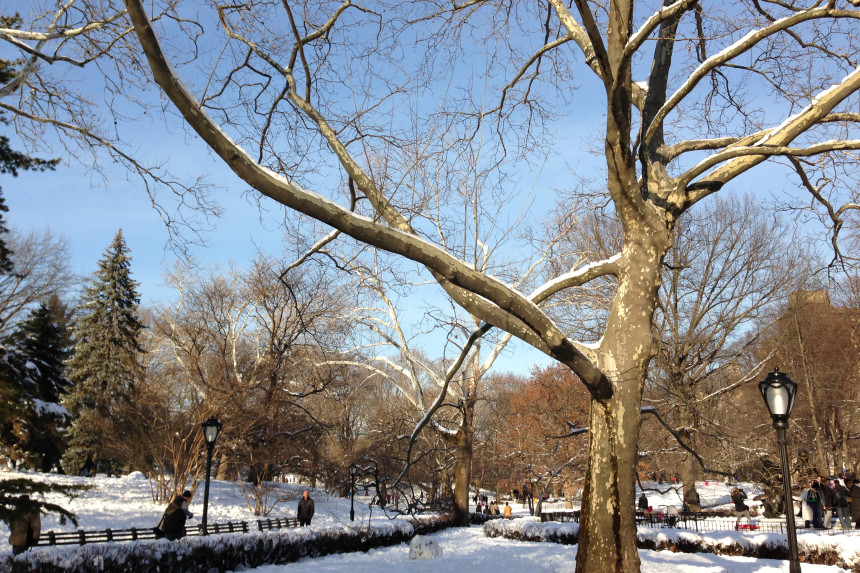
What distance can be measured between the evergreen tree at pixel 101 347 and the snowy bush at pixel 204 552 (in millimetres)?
17277

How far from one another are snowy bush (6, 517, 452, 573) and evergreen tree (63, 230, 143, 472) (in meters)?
17.3

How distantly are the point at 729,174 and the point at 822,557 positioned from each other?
28.0 feet

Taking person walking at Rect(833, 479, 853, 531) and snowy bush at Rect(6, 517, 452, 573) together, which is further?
person walking at Rect(833, 479, 853, 531)

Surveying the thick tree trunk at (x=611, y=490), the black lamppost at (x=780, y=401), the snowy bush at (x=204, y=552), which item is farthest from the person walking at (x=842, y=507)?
the thick tree trunk at (x=611, y=490)

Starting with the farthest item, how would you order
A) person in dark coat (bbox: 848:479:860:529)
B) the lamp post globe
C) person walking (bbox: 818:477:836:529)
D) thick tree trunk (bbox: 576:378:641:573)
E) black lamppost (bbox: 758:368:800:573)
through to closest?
person walking (bbox: 818:477:836:529) → person in dark coat (bbox: 848:479:860:529) → the lamp post globe → black lamppost (bbox: 758:368:800:573) → thick tree trunk (bbox: 576:378:641:573)

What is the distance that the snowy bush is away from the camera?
8078mm

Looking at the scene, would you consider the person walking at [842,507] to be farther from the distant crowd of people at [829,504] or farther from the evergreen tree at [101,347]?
the evergreen tree at [101,347]

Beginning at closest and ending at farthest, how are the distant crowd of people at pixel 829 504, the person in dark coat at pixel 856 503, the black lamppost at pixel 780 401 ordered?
the black lamppost at pixel 780 401
the person in dark coat at pixel 856 503
the distant crowd of people at pixel 829 504

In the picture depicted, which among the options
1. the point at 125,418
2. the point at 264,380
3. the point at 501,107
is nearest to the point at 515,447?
the point at 264,380

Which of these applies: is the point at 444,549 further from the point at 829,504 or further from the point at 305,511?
the point at 829,504

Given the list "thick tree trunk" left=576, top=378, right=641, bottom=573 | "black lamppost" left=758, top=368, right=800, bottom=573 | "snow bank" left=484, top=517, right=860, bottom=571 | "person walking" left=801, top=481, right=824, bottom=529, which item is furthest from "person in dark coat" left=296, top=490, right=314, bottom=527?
"person walking" left=801, top=481, right=824, bottom=529

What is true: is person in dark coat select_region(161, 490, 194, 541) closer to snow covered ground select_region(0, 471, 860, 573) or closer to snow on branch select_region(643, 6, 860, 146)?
snow covered ground select_region(0, 471, 860, 573)

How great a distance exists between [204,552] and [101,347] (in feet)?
86.3

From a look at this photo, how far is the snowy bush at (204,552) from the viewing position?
808 centimetres
